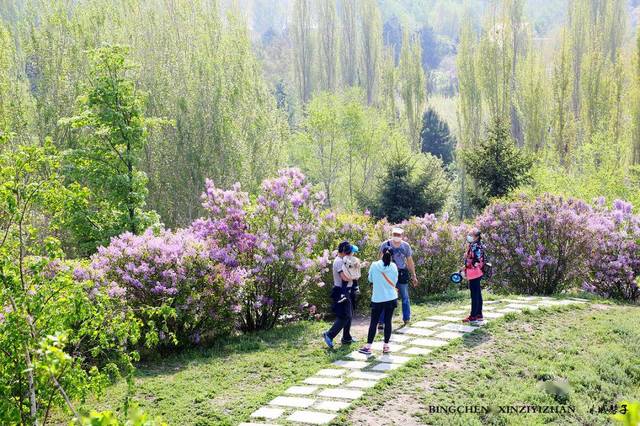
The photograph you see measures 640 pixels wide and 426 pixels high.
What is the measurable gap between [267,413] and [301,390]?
0.70 metres

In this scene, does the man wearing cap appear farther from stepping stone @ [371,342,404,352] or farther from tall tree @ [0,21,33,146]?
tall tree @ [0,21,33,146]

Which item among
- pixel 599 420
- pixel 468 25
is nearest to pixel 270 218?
pixel 599 420

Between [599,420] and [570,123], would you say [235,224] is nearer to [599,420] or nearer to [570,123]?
[599,420]

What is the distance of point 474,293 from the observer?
374 inches

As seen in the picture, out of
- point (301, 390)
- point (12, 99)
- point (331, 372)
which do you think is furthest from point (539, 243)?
point (12, 99)

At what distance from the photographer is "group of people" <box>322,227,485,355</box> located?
803cm

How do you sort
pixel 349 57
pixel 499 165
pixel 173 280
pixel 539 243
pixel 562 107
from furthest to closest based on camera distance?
pixel 349 57
pixel 562 107
pixel 499 165
pixel 539 243
pixel 173 280

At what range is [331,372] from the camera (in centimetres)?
745

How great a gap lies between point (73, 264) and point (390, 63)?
1543 inches

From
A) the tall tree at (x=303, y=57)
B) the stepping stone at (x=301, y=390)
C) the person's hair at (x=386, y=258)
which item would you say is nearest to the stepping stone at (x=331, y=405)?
the stepping stone at (x=301, y=390)

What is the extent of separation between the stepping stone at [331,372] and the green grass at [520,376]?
641mm

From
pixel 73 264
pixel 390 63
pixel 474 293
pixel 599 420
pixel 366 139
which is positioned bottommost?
pixel 599 420

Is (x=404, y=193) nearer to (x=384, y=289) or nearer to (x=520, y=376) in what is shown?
(x=384, y=289)

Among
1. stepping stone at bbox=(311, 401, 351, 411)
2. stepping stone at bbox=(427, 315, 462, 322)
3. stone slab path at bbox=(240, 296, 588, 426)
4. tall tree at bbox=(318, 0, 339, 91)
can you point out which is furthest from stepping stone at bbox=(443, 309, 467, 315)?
tall tree at bbox=(318, 0, 339, 91)
